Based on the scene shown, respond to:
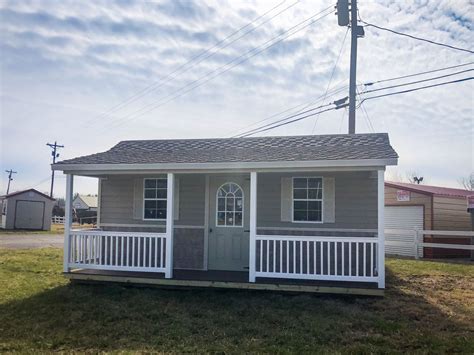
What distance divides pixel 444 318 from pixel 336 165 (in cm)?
300

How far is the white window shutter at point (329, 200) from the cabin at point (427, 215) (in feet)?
23.3

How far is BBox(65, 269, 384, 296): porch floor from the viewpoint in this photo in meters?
8.06

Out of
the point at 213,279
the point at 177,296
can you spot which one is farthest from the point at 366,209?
the point at 177,296

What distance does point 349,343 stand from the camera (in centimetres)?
581

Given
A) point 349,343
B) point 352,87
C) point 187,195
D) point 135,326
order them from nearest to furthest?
point 349,343 → point 135,326 → point 187,195 → point 352,87

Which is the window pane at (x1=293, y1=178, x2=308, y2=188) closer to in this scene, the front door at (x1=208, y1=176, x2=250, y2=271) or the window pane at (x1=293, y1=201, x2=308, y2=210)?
the window pane at (x1=293, y1=201, x2=308, y2=210)

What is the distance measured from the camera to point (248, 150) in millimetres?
10094

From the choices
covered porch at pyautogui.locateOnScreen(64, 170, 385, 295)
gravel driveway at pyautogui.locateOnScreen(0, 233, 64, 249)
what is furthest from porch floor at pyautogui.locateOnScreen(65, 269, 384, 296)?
gravel driveway at pyautogui.locateOnScreen(0, 233, 64, 249)

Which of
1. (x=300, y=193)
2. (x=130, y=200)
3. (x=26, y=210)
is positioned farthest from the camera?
(x=26, y=210)

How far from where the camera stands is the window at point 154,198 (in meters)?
10.4

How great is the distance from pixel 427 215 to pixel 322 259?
9.41 m

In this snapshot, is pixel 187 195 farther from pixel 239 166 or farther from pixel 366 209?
pixel 366 209

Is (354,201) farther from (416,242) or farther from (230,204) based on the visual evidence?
(416,242)

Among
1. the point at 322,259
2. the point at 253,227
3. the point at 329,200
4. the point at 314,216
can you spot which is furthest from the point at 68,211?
the point at 329,200
